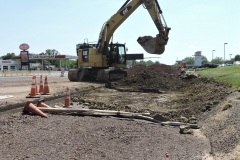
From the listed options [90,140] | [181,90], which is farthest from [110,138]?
[181,90]

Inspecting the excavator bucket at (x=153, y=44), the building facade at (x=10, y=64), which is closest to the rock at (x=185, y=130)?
the excavator bucket at (x=153, y=44)

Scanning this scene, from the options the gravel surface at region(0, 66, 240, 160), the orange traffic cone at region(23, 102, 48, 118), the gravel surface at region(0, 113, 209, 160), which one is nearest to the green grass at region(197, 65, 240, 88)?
the gravel surface at region(0, 66, 240, 160)

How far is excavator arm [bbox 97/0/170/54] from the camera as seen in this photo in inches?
868

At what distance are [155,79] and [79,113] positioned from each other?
509 inches

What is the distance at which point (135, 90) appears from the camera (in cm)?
1994

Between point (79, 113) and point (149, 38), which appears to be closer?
point (79, 113)

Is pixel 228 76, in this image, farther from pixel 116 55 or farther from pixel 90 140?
pixel 90 140

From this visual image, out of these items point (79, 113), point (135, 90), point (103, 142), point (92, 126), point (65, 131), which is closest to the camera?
point (103, 142)

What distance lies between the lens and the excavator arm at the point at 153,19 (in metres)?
22.0

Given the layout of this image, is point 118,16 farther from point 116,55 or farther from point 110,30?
point 116,55

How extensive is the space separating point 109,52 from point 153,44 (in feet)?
16.5

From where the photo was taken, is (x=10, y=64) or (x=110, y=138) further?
(x=10, y=64)

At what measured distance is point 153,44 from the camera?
72.7 ft

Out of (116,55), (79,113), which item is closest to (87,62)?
(116,55)
